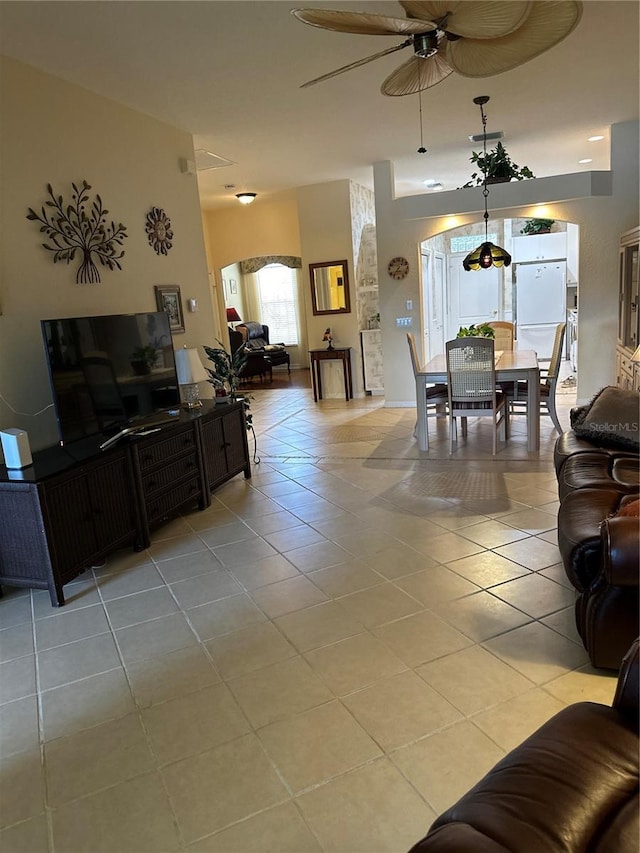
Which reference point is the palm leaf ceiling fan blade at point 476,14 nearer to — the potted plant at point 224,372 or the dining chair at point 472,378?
the dining chair at point 472,378

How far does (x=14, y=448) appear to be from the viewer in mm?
3016

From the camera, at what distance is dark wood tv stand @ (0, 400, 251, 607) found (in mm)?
2891

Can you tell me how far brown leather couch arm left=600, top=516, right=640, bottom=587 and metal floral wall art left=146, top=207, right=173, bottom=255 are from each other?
4.00m

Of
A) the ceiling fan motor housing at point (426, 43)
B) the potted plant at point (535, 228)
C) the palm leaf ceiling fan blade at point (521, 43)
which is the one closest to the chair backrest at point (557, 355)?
the palm leaf ceiling fan blade at point (521, 43)

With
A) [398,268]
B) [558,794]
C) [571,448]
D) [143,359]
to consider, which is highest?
[398,268]

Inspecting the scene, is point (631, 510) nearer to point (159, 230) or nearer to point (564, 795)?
point (564, 795)

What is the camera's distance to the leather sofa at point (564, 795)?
1.04 m

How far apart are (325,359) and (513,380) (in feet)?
12.4

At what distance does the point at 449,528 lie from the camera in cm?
364

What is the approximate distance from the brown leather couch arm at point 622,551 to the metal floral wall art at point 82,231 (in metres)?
3.47

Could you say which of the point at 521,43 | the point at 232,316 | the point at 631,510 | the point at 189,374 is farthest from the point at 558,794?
the point at 232,316

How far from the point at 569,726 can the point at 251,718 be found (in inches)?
46.3

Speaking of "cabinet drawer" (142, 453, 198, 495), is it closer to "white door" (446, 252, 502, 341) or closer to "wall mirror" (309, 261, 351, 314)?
"wall mirror" (309, 261, 351, 314)

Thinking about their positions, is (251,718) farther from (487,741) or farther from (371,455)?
(371,455)
